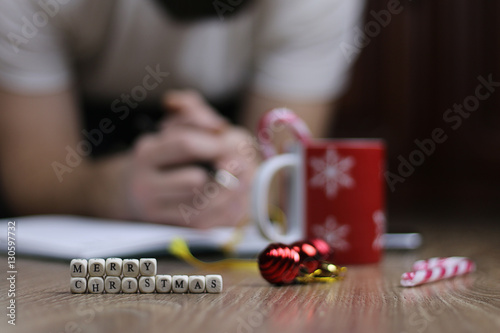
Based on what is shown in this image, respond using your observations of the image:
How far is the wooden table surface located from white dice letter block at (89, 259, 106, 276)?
2cm

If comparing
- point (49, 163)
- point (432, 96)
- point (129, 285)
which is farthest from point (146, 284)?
point (432, 96)

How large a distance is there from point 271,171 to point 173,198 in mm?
207

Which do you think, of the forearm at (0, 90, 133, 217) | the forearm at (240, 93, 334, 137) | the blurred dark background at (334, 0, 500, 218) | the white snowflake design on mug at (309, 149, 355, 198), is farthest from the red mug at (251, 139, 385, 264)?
the blurred dark background at (334, 0, 500, 218)

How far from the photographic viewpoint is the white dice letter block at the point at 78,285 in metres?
0.46

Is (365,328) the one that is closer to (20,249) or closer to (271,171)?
(271,171)

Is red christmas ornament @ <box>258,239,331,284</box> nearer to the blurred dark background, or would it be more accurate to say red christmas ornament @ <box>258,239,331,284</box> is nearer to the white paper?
the white paper

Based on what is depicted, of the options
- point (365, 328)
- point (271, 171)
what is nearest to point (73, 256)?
point (271, 171)

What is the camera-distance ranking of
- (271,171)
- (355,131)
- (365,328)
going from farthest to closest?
(355,131) < (271,171) < (365,328)

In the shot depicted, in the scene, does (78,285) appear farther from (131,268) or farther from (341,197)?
(341,197)

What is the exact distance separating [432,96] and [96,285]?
2059 millimetres

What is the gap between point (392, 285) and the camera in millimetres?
515

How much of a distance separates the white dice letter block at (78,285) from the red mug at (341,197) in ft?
0.71

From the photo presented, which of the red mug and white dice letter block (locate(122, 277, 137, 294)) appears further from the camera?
the red mug

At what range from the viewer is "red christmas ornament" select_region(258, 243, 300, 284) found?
49cm
